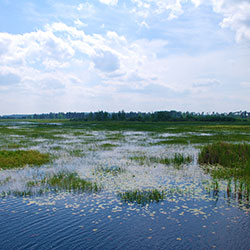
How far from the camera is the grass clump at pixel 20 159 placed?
21083mm

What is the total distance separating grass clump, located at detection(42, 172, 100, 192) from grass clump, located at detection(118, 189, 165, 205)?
2041 mm

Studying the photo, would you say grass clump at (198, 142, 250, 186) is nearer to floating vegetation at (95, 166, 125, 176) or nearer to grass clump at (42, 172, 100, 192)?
floating vegetation at (95, 166, 125, 176)

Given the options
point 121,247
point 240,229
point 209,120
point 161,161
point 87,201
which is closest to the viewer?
point 121,247

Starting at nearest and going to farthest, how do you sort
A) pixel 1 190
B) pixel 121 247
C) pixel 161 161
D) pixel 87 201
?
pixel 121 247, pixel 87 201, pixel 1 190, pixel 161 161

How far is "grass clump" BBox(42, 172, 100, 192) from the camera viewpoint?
15.0 meters

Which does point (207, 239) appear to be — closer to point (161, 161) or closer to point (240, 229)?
point (240, 229)

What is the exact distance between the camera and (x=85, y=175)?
18234 mm

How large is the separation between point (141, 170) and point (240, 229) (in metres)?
10.5

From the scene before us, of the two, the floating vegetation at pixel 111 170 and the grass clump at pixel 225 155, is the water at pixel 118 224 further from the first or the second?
the grass clump at pixel 225 155

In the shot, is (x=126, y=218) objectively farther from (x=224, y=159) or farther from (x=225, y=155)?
(x=225, y=155)

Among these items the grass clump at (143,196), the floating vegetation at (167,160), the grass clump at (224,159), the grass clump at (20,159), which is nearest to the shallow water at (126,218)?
the grass clump at (143,196)

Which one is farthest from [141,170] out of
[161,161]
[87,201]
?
[87,201]

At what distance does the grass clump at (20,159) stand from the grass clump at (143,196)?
11195 mm

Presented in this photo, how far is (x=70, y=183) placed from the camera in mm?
15938
